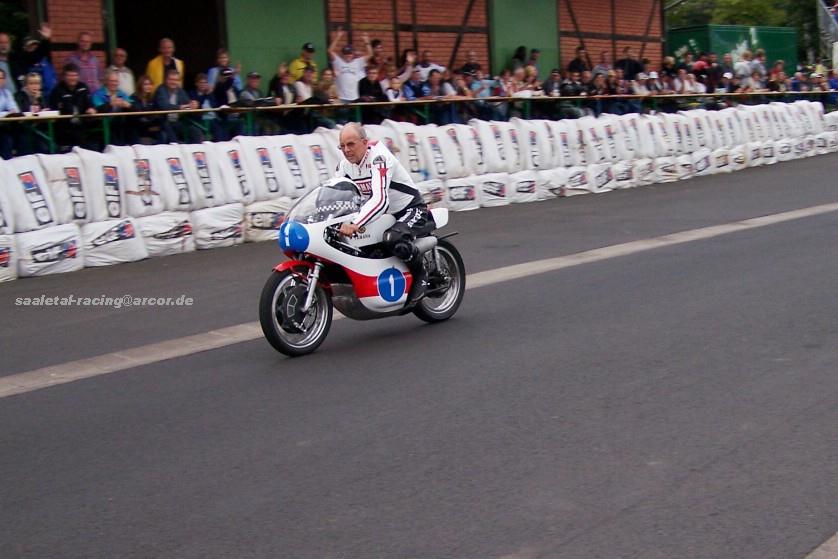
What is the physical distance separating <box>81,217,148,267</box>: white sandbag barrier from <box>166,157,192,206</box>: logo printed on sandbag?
799mm

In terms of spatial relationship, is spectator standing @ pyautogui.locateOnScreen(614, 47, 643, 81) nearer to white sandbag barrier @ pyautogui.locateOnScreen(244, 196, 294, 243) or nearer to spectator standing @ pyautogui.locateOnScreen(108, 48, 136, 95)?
spectator standing @ pyautogui.locateOnScreen(108, 48, 136, 95)

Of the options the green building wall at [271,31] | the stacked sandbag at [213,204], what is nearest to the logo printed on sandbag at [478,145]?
the stacked sandbag at [213,204]

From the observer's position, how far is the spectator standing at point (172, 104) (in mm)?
15430

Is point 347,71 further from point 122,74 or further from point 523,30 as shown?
point 523,30

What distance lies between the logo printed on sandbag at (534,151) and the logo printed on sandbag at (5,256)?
9.63 metres

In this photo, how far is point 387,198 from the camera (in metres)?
8.18

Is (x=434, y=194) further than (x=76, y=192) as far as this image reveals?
Yes

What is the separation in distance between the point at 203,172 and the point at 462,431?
29.6 feet

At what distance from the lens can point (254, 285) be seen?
36.3 feet

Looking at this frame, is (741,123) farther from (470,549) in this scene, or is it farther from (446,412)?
(470,549)

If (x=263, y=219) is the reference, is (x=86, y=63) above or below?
above

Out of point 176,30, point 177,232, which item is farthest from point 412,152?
point 176,30

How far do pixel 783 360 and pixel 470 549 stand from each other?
3521mm

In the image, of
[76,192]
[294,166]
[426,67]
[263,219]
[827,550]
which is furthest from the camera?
[426,67]
